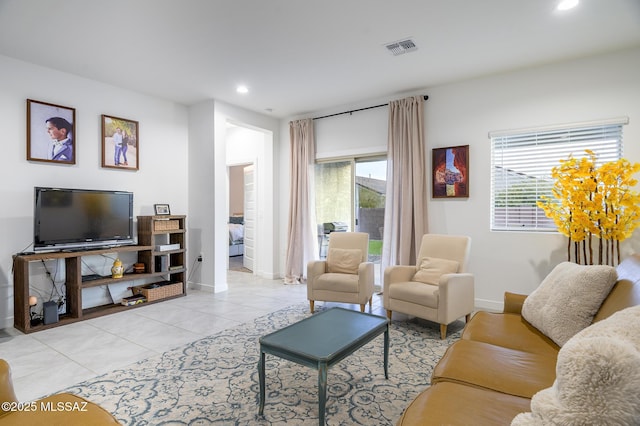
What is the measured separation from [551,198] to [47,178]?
5608 mm

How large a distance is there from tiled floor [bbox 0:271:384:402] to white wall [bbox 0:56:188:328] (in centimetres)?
85

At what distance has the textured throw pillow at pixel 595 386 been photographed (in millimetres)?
787

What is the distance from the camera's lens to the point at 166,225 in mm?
4645

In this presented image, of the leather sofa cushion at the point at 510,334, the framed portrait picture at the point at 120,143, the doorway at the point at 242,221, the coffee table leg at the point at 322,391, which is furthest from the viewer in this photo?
the doorway at the point at 242,221

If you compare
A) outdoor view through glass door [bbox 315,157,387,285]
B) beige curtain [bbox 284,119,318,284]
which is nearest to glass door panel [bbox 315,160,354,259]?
outdoor view through glass door [bbox 315,157,387,285]

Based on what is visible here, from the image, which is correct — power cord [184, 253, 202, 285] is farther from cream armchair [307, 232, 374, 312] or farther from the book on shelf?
cream armchair [307, 232, 374, 312]

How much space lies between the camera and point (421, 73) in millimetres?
4016

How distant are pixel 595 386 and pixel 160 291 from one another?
4.63 m

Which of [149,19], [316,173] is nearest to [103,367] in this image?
[149,19]

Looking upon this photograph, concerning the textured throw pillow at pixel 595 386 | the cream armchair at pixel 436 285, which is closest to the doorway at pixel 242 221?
the cream armchair at pixel 436 285

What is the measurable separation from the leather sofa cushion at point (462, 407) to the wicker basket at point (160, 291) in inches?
157

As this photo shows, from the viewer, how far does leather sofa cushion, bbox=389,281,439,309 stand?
10.3 ft

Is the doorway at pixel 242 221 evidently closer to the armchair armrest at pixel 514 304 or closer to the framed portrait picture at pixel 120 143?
the framed portrait picture at pixel 120 143

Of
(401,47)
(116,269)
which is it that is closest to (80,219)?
(116,269)
